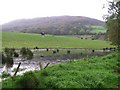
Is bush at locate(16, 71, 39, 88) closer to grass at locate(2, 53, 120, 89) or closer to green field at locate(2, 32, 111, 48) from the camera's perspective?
grass at locate(2, 53, 120, 89)

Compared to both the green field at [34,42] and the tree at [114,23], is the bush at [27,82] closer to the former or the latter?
the tree at [114,23]

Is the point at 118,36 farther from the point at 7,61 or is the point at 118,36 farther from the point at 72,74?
the point at 72,74

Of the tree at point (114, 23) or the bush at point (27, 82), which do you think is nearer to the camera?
the bush at point (27, 82)

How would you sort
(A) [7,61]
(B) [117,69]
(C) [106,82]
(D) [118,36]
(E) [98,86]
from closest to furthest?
(E) [98,86]
(C) [106,82]
(B) [117,69]
(A) [7,61]
(D) [118,36]

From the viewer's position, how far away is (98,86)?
80.6 ft

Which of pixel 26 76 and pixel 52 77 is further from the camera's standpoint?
pixel 52 77

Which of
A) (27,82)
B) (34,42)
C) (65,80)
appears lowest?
(34,42)

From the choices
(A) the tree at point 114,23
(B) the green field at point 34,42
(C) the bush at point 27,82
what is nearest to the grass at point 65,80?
(C) the bush at point 27,82

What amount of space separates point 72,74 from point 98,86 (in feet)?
11.9

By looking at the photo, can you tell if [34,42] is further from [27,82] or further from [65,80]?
[27,82]

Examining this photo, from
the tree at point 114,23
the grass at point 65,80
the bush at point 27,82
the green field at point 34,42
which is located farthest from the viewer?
the green field at point 34,42

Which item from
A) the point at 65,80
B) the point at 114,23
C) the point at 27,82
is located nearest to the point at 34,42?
the point at 114,23

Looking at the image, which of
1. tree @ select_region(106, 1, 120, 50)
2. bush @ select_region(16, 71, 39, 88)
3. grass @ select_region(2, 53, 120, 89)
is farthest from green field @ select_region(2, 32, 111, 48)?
bush @ select_region(16, 71, 39, 88)

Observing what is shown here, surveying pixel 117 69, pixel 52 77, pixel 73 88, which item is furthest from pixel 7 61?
pixel 73 88
